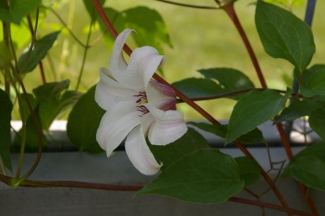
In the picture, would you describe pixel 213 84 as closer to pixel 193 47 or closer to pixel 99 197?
pixel 99 197

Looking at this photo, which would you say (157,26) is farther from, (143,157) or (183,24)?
(183,24)

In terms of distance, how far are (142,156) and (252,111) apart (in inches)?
4.7

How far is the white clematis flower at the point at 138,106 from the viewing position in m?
0.67

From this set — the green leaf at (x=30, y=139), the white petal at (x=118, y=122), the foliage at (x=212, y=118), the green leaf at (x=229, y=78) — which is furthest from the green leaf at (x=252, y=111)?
the green leaf at (x=30, y=139)

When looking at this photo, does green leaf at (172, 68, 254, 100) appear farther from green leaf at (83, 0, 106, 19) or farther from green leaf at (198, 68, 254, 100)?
green leaf at (83, 0, 106, 19)

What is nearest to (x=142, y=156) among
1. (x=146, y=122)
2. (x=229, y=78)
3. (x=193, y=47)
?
(x=146, y=122)

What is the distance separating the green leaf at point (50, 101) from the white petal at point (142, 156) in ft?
→ 0.92

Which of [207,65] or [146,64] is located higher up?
[146,64]

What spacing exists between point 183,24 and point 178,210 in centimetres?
222

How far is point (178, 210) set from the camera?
0.89m

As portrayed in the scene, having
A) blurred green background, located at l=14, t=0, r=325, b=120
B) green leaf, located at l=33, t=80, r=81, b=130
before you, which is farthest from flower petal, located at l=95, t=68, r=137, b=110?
blurred green background, located at l=14, t=0, r=325, b=120

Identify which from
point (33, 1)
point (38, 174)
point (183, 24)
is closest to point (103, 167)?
point (38, 174)

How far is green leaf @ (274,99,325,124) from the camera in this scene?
0.76 m

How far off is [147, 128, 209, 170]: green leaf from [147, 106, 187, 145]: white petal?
117 millimetres
